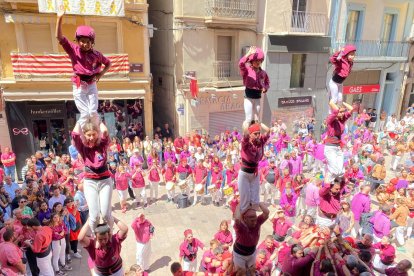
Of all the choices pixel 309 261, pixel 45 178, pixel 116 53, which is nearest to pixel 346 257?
pixel 309 261

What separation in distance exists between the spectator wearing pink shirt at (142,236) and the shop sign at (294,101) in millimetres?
13757

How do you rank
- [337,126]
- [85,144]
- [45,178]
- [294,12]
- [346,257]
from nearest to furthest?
[85,144], [346,257], [337,126], [45,178], [294,12]

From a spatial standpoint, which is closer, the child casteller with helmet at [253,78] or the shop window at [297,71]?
the child casteller with helmet at [253,78]

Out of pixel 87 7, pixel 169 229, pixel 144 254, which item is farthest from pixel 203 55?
pixel 144 254

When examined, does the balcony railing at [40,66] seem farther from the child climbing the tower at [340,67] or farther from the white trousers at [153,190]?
the child climbing the tower at [340,67]

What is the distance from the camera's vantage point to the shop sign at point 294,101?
20.2 meters

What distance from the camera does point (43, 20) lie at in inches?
566

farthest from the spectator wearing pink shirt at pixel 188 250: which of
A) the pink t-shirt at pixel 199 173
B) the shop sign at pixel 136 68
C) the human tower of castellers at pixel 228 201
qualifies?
the shop sign at pixel 136 68

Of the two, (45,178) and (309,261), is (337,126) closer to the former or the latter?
(309,261)

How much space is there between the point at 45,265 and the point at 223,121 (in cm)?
1309

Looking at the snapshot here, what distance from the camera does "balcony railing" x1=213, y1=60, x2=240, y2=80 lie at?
18.4m

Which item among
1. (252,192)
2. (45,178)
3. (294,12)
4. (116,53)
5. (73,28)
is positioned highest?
(294,12)

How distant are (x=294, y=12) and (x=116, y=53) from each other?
10647 mm

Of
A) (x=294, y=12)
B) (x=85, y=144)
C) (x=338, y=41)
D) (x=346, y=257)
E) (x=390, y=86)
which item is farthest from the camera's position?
(x=390, y=86)
